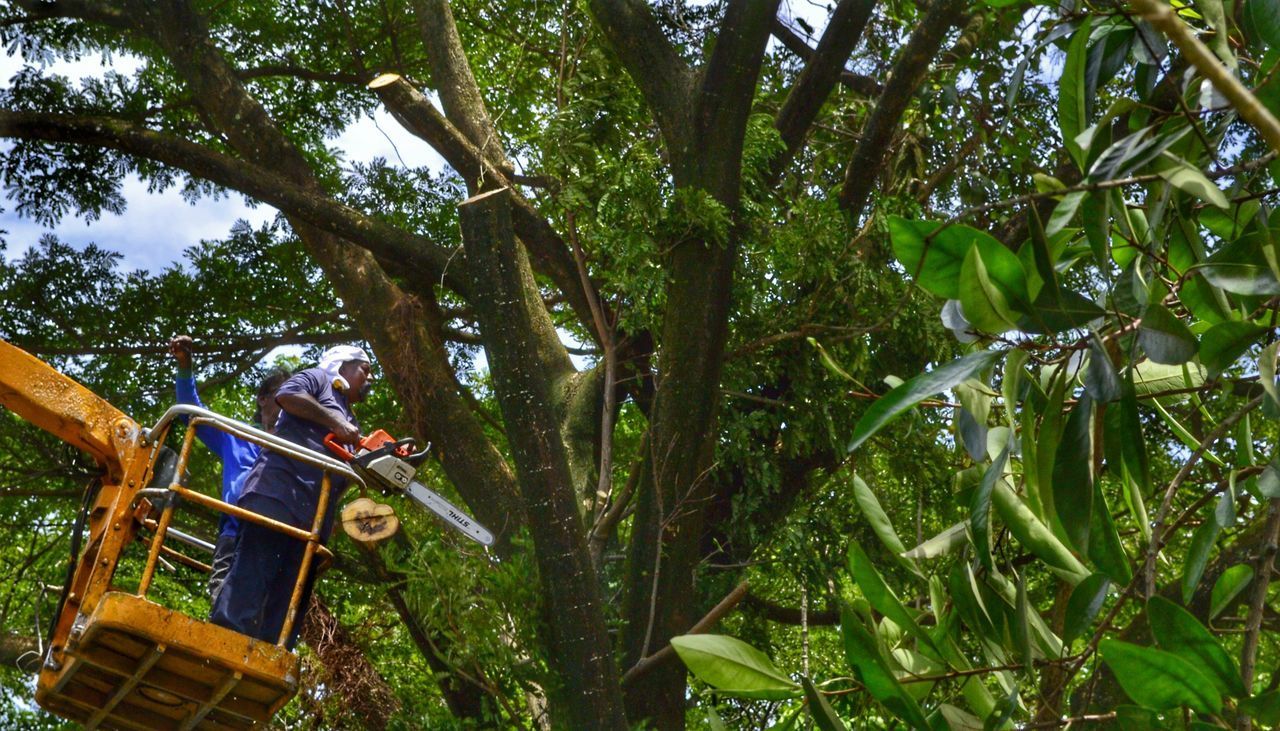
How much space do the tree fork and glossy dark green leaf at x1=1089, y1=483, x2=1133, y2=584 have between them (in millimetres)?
2746

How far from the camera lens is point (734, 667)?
7.80 ft

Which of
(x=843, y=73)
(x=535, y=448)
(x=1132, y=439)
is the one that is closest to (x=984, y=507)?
(x=1132, y=439)

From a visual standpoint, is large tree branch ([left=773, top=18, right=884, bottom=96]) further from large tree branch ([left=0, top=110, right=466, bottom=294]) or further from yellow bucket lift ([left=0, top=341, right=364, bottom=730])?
yellow bucket lift ([left=0, top=341, right=364, bottom=730])

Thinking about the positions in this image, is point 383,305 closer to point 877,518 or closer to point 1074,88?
point 877,518

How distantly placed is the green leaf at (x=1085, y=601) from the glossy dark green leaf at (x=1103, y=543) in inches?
2.2

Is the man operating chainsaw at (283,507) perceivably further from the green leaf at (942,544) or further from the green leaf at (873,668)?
the green leaf at (873,668)

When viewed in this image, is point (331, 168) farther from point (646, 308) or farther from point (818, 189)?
point (646, 308)

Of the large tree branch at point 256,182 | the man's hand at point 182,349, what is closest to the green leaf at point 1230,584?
the man's hand at point 182,349

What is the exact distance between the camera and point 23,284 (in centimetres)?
838

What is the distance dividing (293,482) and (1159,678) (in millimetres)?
3931

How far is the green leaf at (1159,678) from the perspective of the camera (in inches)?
71.3

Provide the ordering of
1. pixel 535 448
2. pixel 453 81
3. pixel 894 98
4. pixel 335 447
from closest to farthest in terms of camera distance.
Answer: pixel 535 448 < pixel 335 447 < pixel 894 98 < pixel 453 81

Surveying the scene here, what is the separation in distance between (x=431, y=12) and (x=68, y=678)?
3.39m

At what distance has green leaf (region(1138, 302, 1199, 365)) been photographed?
1.88 meters
